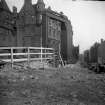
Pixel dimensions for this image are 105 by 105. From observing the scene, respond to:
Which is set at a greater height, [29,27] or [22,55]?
[29,27]

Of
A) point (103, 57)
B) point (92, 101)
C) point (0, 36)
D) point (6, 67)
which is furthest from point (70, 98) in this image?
point (0, 36)

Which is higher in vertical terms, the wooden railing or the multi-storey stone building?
the multi-storey stone building

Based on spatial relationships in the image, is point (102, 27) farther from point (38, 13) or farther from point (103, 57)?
point (38, 13)

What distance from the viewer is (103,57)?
24.6 feet

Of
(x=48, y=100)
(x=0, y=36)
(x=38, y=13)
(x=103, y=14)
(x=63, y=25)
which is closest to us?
(x=48, y=100)

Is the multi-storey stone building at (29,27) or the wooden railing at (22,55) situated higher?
the multi-storey stone building at (29,27)

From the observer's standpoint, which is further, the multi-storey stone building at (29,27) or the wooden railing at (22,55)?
the multi-storey stone building at (29,27)

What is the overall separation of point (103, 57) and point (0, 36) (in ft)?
21.0

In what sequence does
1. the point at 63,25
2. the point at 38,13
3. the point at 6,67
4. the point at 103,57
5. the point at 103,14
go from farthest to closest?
the point at 63,25 → the point at 38,13 → the point at 103,57 → the point at 103,14 → the point at 6,67

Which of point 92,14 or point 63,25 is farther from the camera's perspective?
point 63,25

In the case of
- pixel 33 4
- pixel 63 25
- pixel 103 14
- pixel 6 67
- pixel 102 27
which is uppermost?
pixel 33 4

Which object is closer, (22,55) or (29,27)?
(22,55)

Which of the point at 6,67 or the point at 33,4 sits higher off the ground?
the point at 33,4

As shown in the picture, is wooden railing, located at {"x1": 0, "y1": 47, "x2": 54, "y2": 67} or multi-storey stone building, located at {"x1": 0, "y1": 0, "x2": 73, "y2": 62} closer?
wooden railing, located at {"x1": 0, "y1": 47, "x2": 54, "y2": 67}
